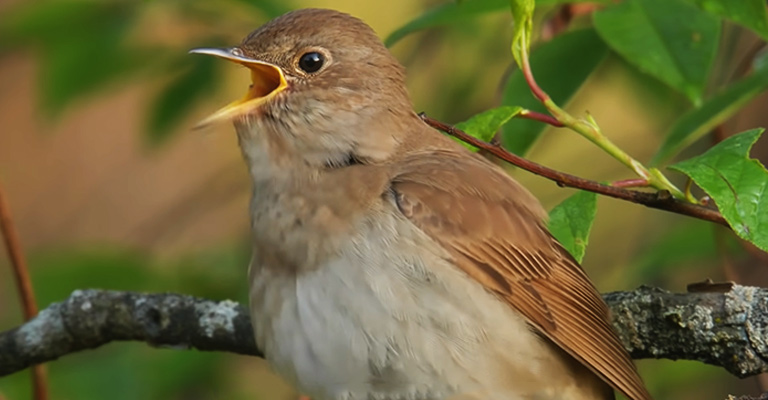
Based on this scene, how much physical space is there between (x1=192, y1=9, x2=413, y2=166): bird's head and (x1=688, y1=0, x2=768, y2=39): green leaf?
94 cm

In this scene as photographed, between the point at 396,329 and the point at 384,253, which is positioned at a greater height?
the point at 384,253

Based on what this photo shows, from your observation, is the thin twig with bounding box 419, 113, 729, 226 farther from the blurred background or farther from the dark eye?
the blurred background

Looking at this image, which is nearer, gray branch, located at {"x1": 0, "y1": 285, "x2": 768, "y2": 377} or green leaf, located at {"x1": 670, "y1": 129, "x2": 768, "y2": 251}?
green leaf, located at {"x1": 670, "y1": 129, "x2": 768, "y2": 251}

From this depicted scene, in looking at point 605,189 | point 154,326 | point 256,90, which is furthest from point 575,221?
point 154,326

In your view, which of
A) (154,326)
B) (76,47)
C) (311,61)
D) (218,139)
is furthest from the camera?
(218,139)

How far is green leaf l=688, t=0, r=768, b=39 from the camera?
9.42 ft

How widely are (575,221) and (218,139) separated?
4.65 m

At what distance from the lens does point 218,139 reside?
23.7 feet

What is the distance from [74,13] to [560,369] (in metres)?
2.49

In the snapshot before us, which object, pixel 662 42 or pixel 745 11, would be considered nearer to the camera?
pixel 745 11

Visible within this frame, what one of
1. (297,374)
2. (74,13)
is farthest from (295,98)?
(74,13)

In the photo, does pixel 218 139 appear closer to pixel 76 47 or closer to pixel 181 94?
pixel 181 94

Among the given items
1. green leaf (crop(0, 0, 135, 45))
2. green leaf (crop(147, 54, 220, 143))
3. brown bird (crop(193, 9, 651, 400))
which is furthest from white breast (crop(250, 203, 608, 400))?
green leaf (crop(0, 0, 135, 45))

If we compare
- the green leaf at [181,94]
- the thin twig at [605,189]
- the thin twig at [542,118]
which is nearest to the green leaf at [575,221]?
the thin twig at [605,189]
